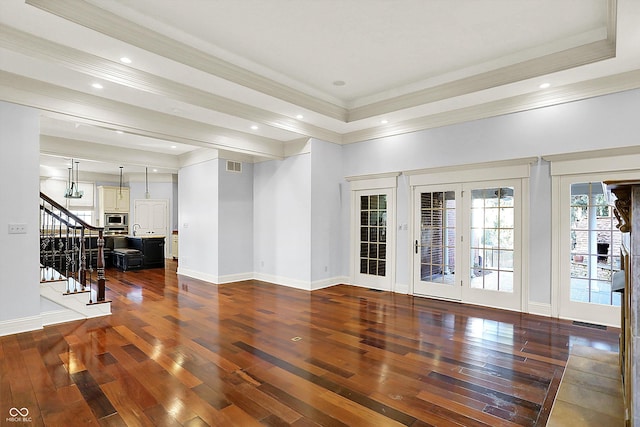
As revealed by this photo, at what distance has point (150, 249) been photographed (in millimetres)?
9305

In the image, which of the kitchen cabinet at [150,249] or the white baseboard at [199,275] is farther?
the kitchen cabinet at [150,249]

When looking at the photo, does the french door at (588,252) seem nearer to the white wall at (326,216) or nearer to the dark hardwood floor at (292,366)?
the dark hardwood floor at (292,366)

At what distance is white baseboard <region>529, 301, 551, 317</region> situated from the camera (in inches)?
187

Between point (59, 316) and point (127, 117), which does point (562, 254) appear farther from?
point (59, 316)

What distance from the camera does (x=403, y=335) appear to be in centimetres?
402

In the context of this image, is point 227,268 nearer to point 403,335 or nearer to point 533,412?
point 403,335

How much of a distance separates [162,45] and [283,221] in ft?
13.1

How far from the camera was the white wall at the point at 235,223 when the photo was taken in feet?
24.0

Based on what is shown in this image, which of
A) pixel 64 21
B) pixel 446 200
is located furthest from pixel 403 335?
pixel 64 21

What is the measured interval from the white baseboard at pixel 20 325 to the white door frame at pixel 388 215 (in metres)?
4.95

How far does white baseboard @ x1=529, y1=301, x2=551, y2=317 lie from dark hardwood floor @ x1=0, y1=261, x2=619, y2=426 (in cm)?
21

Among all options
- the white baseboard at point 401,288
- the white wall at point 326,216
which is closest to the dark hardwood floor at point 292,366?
the white baseboard at point 401,288

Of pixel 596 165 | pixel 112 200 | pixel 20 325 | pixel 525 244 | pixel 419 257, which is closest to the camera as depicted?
pixel 20 325

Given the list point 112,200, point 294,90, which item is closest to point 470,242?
point 294,90
